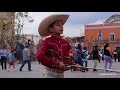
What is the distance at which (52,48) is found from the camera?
2.50m

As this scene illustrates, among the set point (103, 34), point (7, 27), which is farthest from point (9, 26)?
point (103, 34)

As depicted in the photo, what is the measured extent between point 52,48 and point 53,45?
24mm

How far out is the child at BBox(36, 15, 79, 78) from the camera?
243cm

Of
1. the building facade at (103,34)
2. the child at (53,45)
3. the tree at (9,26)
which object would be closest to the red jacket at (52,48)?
the child at (53,45)

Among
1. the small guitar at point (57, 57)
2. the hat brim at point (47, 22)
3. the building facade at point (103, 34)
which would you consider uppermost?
the building facade at point (103, 34)

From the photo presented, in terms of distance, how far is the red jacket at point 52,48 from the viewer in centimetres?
243

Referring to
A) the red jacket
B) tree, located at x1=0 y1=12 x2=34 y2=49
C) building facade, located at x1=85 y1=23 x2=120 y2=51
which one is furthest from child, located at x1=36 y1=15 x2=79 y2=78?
building facade, located at x1=85 y1=23 x2=120 y2=51

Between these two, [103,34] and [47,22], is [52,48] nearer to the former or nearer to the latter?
[47,22]

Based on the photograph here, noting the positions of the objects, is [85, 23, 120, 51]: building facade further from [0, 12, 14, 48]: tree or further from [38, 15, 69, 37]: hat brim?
[38, 15, 69, 37]: hat brim

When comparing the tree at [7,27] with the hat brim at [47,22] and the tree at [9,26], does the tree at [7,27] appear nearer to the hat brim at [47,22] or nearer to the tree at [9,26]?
the tree at [9,26]
